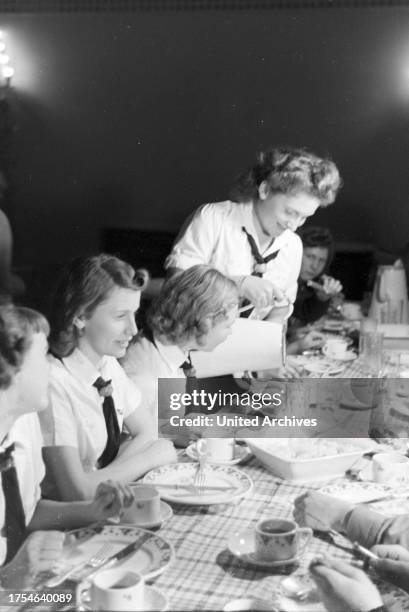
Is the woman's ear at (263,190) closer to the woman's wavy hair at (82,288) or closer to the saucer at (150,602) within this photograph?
the woman's wavy hair at (82,288)

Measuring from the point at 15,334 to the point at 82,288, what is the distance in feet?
0.62

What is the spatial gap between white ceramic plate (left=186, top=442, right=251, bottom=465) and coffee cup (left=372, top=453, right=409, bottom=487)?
308mm

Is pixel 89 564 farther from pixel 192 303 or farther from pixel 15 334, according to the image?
pixel 192 303

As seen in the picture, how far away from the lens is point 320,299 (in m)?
1.83

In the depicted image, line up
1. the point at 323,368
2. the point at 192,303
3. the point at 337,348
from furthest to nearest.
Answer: the point at 337,348 < the point at 323,368 < the point at 192,303

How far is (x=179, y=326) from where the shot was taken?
1812 millimetres

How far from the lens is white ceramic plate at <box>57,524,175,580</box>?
1.48 metres

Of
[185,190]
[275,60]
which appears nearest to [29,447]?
[185,190]

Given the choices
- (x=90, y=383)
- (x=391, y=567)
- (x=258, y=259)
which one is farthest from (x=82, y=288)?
(x=391, y=567)

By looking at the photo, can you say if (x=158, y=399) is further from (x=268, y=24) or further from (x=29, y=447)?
(x=268, y=24)

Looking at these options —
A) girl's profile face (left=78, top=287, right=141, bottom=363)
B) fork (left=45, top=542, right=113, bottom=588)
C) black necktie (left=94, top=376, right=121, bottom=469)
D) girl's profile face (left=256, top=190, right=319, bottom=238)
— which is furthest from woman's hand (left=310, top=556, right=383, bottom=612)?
girl's profile face (left=256, top=190, right=319, bottom=238)

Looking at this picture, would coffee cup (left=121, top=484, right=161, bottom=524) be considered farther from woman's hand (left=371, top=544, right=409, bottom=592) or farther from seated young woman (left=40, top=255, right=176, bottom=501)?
woman's hand (left=371, top=544, right=409, bottom=592)

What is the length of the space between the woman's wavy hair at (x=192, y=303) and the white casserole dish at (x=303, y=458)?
0.31 m

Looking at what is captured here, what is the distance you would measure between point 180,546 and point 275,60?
111 cm
